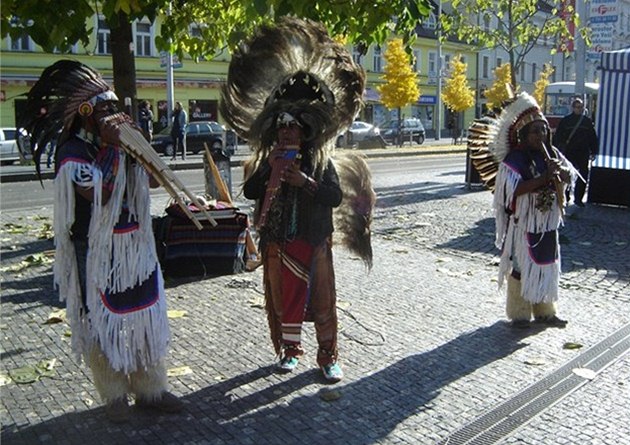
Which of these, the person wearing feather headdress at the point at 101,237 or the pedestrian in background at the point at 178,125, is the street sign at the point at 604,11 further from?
the person wearing feather headdress at the point at 101,237

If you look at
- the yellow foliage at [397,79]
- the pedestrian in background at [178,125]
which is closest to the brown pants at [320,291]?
the pedestrian in background at [178,125]

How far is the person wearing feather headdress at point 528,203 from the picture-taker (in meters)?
5.25

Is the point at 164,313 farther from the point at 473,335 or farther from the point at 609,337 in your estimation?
the point at 609,337

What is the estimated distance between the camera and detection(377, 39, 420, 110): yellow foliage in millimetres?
39250

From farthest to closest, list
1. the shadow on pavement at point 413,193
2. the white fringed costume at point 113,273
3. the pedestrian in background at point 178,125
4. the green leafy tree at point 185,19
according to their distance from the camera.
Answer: the pedestrian in background at point 178,125 → the shadow on pavement at point 413,193 → the green leafy tree at point 185,19 → the white fringed costume at point 113,273

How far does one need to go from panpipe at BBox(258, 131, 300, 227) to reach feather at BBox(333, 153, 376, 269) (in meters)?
0.46

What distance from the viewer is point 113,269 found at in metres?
3.61

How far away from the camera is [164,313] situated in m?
3.83

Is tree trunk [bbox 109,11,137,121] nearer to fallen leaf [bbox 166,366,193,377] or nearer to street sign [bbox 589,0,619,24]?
fallen leaf [bbox 166,366,193,377]

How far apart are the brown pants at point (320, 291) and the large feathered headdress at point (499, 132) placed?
1.96 m

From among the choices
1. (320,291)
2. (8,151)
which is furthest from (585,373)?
(8,151)

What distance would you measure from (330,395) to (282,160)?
146cm

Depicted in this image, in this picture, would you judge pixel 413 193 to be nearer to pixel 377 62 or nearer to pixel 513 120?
pixel 513 120

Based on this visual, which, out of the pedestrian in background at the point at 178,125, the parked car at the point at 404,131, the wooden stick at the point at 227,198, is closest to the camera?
the wooden stick at the point at 227,198
